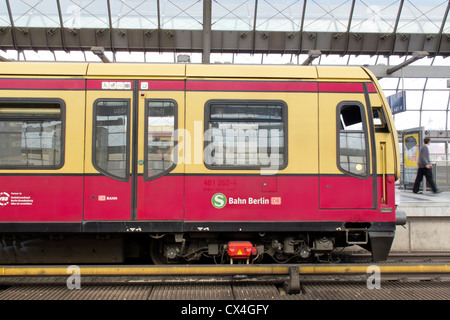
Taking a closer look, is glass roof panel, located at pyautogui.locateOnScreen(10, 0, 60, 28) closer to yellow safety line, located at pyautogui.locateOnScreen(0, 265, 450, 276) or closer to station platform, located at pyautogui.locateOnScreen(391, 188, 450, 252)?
yellow safety line, located at pyautogui.locateOnScreen(0, 265, 450, 276)

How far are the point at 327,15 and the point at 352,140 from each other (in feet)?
42.8

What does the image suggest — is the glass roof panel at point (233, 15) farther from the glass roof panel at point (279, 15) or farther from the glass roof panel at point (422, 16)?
the glass roof panel at point (422, 16)

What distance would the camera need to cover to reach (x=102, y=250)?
15.7 feet

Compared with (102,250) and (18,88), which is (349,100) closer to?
(102,250)

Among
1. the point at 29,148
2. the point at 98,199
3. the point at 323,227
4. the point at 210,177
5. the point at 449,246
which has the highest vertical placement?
the point at 29,148

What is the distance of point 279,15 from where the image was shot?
15.1 m

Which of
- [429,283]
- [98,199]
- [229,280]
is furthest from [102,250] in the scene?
[429,283]

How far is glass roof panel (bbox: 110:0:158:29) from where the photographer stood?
1417cm

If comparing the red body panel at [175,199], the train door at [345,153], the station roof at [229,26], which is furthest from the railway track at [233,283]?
the station roof at [229,26]

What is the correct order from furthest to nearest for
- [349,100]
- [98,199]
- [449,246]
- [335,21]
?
[335,21] < [449,246] < [349,100] < [98,199]

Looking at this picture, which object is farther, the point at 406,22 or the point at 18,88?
the point at 406,22

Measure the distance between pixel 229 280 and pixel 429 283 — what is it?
300 cm

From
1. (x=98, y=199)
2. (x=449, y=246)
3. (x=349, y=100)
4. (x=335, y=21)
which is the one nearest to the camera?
(x=98, y=199)

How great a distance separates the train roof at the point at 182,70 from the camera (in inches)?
178
